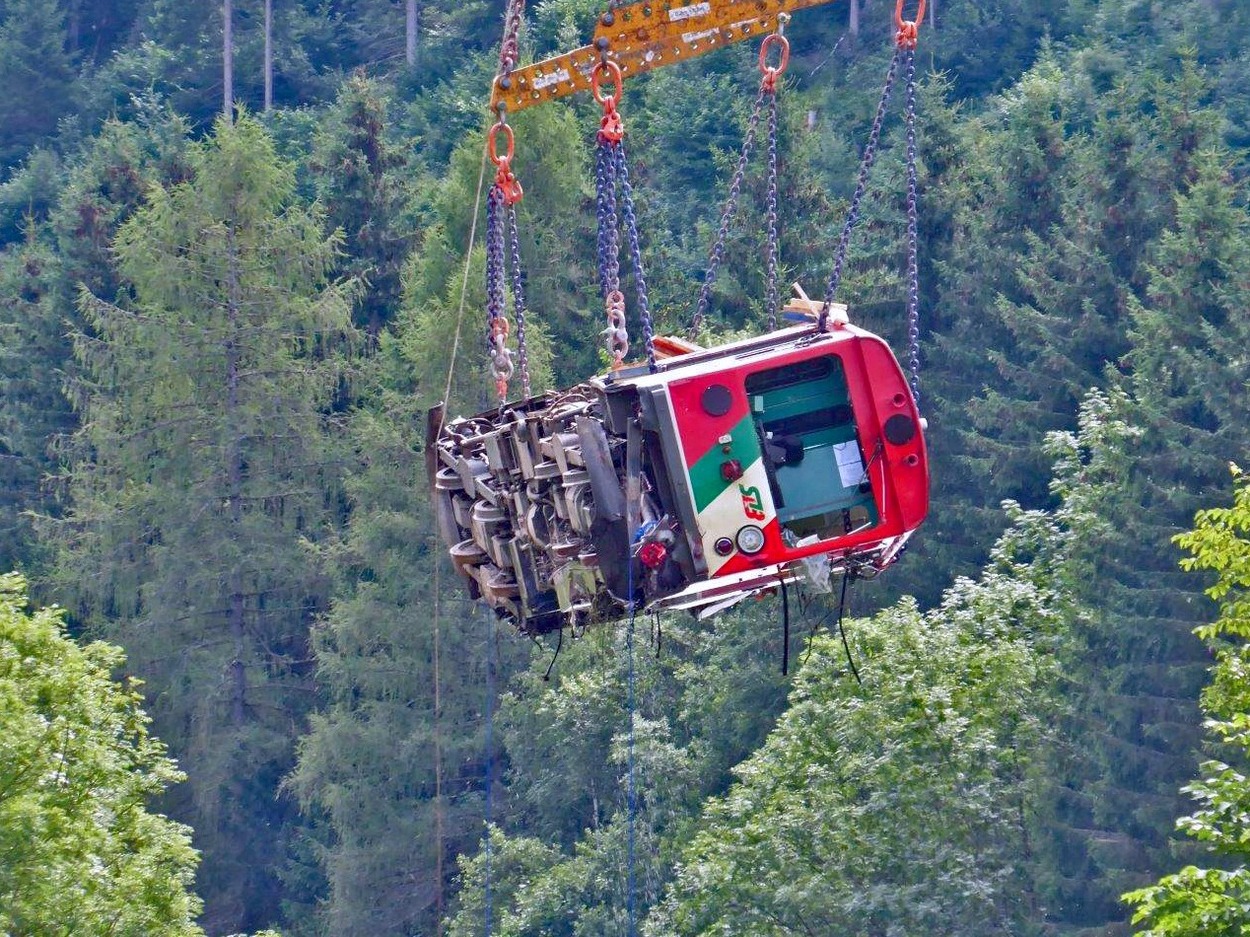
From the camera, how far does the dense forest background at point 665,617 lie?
29.7m

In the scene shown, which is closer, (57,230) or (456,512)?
(456,512)

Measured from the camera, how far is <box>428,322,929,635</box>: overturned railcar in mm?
15828

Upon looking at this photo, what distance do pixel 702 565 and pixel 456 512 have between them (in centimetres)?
229

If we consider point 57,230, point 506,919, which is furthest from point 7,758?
point 57,230

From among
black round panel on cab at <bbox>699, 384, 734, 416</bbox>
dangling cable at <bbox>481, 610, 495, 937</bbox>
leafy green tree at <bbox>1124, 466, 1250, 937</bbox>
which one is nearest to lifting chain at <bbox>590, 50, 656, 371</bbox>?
black round panel on cab at <bbox>699, 384, 734, 416</bbox>

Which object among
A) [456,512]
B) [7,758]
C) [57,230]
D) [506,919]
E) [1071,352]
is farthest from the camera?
[57,230]

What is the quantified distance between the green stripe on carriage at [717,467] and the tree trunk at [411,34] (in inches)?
2149

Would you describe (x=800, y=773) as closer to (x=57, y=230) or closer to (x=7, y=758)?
(x=7, y=758)

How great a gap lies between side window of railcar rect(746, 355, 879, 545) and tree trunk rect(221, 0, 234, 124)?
171 feet

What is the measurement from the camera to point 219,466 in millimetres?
49281

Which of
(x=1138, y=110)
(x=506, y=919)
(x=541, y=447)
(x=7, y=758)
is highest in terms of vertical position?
(x=1138, y=110)

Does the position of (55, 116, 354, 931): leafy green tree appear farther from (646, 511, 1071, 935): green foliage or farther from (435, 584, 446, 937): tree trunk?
(646, 511, 1071, 935): green foliage

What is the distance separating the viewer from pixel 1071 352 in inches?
1673

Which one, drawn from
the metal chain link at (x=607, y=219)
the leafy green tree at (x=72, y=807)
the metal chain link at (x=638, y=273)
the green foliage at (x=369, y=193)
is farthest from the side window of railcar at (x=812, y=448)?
the green foliage at (x=369, y=193)
